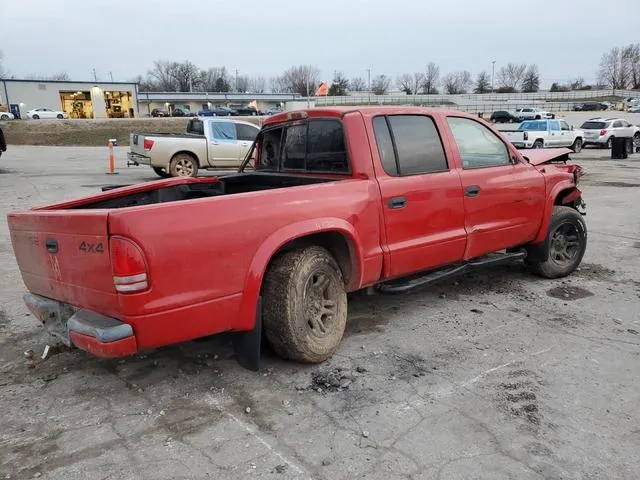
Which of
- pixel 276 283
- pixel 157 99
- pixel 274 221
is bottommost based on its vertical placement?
pixel 276 283

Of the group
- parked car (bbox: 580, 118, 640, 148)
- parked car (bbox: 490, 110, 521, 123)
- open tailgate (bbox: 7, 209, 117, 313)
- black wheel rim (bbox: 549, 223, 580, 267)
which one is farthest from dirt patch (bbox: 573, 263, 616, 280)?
parked car (bbox: 490, 110, 521, 123)

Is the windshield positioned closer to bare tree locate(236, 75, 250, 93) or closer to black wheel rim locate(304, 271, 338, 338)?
black wheel rim locate(304, 271, 338, 338)

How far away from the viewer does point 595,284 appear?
5.66 meters

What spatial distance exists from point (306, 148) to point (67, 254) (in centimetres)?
218

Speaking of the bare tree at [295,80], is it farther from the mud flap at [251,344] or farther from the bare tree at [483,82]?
the mud flap at [251,344]

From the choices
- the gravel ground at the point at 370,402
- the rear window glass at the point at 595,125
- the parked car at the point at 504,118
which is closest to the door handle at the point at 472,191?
the gravel ground at the point at 370,402

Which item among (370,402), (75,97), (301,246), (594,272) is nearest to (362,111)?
(301,246)

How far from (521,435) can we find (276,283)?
173cm

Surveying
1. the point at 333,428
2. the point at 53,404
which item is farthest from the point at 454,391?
the point at 53,404

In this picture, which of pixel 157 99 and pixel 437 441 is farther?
pixel 157 99

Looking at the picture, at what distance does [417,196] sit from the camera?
4.23 m

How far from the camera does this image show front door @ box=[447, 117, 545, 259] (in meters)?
4.72

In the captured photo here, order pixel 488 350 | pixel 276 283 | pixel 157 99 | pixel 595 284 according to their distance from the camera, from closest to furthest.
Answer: pixel 276 283 < pixel 488 350 < pixel 595 284 < pixel 157 99

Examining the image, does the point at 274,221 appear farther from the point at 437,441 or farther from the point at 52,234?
the point at 437,441
